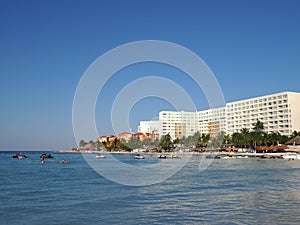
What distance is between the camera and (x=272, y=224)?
15.3m

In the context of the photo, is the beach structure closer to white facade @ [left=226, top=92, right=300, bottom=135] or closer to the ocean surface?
white facade @ [left=226, top=92, right=300, bottom=135]

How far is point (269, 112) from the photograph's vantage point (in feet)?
509

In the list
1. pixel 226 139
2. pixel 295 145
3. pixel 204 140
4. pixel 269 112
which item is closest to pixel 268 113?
pixel 269 112

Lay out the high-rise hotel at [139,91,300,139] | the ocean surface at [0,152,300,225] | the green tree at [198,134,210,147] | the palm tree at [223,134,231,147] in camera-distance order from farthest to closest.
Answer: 1. the green tree at [198,134,210,147]
2. the palm tree at [223,134,231,147]
3. the high-rise hotel at [139,91,300,139]
4. the ocean surface at [0,152,300,225]

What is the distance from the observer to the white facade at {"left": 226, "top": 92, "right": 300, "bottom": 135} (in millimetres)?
142750

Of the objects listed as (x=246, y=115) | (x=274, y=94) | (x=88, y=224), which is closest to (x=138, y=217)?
(x=88, y=224)

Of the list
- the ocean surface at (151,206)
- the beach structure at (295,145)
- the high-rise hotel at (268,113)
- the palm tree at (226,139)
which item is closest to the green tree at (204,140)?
the palm tree at (226,139)

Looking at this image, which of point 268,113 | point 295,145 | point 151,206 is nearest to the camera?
point 151,206

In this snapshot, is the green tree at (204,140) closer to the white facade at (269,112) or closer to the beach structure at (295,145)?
the white facade at (269,112)

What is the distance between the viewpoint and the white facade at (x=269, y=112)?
5620 inches

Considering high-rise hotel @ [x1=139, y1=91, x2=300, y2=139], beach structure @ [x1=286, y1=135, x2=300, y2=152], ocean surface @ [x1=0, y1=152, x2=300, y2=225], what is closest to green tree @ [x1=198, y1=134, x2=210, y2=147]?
high-rise hotel @ [x1=139, y1=91, x2=300, y2=139]

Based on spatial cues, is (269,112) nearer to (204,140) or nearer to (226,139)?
(226,139)

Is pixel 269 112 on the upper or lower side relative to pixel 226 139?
upper

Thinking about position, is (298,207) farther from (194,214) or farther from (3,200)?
(3,200)
